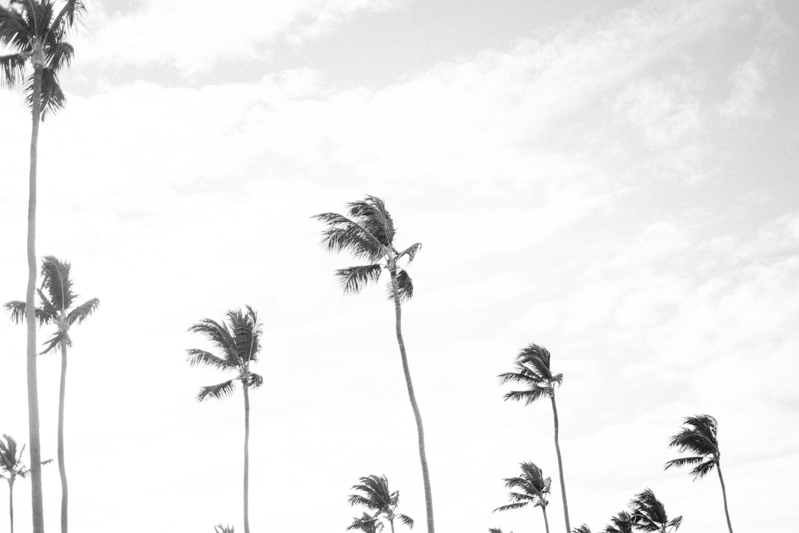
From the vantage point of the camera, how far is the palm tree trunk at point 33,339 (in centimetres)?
1630

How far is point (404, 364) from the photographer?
1086 inches

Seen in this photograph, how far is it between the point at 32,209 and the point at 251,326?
14.5m

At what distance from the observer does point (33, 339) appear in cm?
1770

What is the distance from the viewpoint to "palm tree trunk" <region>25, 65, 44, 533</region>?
642 inches

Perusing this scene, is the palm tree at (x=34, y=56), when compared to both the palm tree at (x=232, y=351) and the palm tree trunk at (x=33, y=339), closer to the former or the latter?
the palm tree trunk at (x=33, y=339)

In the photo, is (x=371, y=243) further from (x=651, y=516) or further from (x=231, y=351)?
(x=651, y=516)

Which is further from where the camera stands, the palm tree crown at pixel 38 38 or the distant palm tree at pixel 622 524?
the distant palm tree at pixel 622 524

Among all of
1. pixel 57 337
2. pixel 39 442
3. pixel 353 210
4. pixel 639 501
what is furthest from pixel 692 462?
pixel 39 442

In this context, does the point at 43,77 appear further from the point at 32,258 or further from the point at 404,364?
the point at 404,364

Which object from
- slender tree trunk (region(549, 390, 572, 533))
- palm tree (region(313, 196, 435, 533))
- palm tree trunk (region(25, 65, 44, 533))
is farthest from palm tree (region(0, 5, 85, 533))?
slender tree trunk (region(549, 390, 572, 533))

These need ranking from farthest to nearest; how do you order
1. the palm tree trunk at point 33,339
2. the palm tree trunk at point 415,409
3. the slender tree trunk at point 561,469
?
the slender tree trunk at point 561,469, the palm tree trunk at point 415,409, the palm tree trunk at point 33,339

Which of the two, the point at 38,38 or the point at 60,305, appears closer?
the point at 38,38

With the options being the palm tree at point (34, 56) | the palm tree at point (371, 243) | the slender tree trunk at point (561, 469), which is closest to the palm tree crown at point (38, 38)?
the palm tree at point (34, 56)

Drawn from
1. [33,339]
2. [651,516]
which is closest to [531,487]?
[651,516]
